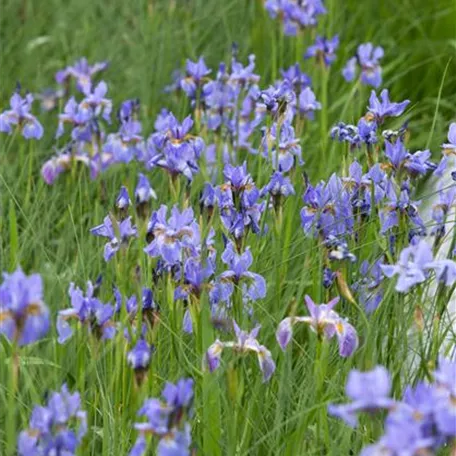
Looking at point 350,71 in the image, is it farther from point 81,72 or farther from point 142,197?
point 142,197

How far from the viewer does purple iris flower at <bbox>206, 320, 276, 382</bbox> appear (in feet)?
6.63

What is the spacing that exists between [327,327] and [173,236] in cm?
36

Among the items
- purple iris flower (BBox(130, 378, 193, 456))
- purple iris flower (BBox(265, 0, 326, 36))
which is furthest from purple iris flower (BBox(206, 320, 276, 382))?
purple iris flower (BBox(265, 0, 326, 36))

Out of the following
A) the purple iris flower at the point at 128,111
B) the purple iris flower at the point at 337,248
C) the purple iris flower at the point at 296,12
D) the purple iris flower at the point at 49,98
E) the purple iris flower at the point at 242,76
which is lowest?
the purple iris flower at the point at 337,248

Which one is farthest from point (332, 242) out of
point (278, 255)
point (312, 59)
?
point (312, 59)

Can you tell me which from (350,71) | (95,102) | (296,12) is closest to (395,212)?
(95,102)

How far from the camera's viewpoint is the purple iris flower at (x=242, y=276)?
7.32ft

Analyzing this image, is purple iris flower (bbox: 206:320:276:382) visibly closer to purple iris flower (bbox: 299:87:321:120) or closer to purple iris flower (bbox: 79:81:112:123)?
purple iris flower (bbox: 299:87:321:120)

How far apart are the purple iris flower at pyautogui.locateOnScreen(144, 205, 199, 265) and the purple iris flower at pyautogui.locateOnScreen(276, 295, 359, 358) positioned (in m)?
0.27

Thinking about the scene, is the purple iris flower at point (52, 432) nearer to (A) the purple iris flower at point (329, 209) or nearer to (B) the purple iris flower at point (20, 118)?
(A) the purple iris flower at point (329, 209)

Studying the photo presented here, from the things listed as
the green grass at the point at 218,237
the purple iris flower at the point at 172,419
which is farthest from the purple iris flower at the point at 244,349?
the purple iris flower at the point at 172,419

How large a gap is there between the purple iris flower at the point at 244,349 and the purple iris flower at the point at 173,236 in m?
0.21

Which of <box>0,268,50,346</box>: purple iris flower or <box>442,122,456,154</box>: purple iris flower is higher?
<box>442,122,456,154</box>: purple iris flower

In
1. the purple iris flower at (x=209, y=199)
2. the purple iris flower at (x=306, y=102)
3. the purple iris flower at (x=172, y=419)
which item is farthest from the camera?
the purple iris flower at (x=306, y=102)
